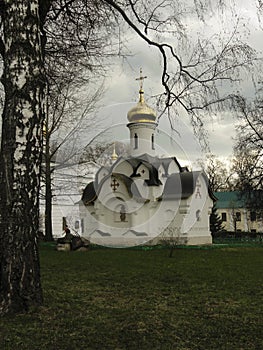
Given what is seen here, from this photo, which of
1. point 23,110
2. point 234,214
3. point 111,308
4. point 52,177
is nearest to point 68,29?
point 23,110

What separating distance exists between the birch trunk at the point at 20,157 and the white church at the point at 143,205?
1737 centimetres

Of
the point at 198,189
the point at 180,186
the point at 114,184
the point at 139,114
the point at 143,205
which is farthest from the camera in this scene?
the point at 139,114

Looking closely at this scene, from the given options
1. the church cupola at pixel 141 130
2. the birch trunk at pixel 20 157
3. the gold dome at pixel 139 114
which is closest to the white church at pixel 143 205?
the church cupola at pixel 141 130

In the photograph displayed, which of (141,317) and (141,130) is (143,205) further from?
(141,317)

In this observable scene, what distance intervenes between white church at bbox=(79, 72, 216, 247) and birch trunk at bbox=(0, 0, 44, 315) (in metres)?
17.4

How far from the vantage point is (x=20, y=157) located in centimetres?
466

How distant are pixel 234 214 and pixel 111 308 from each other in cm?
4813

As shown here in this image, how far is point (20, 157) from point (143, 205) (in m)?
18.8

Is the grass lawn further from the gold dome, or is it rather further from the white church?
the gold dome

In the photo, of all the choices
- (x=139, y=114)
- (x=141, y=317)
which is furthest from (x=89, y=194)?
(x=141, y=317)

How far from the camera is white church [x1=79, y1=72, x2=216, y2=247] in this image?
22.7m

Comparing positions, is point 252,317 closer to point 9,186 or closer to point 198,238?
point 9,186

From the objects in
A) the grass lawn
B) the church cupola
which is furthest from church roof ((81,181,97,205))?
the grass lawn

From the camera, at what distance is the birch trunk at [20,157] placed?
4.54 m
